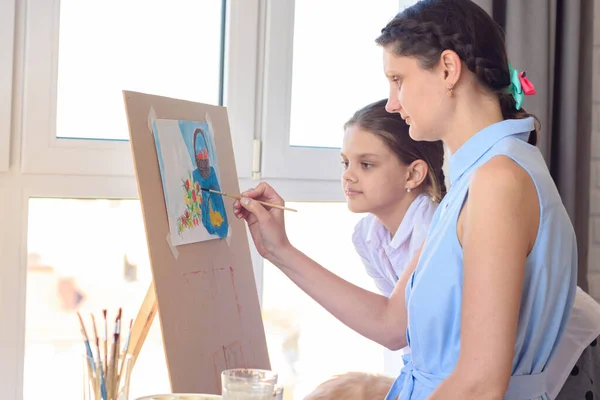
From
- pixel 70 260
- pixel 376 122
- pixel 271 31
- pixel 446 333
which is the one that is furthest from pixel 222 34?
pixel 446 333

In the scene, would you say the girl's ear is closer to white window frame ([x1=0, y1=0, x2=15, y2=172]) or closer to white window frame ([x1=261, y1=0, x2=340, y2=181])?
white window frame ([x1=261, y1=0, x2=340, y2=181])

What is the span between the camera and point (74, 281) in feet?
6.47

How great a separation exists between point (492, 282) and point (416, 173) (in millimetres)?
731

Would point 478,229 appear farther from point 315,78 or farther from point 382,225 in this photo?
point 315,78

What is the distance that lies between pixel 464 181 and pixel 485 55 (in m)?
0.23

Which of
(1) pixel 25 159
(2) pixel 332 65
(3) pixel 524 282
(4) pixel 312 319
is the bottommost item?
(4) pixel 312 319

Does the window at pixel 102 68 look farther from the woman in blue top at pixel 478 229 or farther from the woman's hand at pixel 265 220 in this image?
the woman in blue top at pixel 478 229

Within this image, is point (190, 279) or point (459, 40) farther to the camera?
point (190, 279)

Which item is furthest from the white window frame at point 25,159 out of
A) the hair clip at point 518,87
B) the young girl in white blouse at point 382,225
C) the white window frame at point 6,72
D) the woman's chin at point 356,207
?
the hair clip at point 518,87

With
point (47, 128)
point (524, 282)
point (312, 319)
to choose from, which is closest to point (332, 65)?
point (312, 319)

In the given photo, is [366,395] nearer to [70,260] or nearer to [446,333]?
[446,333]

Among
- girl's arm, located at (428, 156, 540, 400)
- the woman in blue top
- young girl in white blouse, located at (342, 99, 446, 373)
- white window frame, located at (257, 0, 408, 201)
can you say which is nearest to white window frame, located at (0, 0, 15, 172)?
white window frame, located at (257, 0, 408, 201)

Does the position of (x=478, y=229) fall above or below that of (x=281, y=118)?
below

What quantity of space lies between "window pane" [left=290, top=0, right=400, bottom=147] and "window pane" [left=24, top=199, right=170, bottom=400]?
0.61 metres
